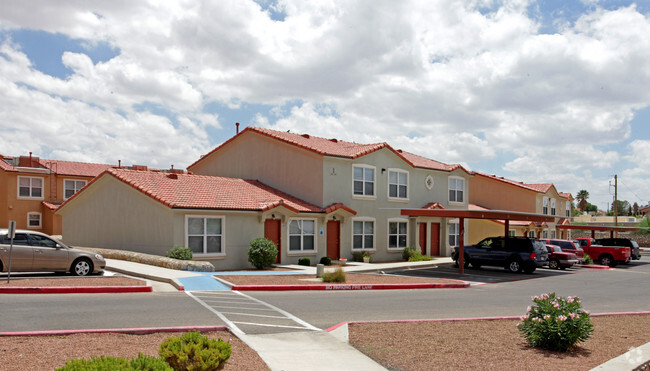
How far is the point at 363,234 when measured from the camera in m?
30.7

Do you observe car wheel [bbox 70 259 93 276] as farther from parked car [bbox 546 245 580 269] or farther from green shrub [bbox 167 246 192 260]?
parked car [bbox 546 245 580 269]

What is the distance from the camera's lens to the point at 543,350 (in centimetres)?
916

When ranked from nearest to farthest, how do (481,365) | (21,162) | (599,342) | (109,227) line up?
(481,365)
(599,342)
(109,227)
(21,162)

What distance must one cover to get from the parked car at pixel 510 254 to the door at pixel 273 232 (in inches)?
390

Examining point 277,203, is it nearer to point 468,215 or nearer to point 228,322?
point 468,215

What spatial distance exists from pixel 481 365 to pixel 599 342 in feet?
10.0

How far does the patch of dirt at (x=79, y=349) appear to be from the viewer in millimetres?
7379

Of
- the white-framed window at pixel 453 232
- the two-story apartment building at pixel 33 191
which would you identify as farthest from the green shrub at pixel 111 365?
the two-story apartment building at pixel 33 191

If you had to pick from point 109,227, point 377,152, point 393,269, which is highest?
point 377,152

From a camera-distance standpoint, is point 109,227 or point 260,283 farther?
point 109,227

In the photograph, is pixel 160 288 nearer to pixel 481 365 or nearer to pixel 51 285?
pixel 51 285

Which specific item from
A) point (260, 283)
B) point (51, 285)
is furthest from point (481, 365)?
point (51, 285)

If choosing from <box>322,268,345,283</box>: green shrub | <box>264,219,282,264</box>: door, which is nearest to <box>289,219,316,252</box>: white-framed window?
<box>264,219,282,264</box>: door

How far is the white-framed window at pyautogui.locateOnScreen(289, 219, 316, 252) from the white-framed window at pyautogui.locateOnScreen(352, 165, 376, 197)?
352 cm
